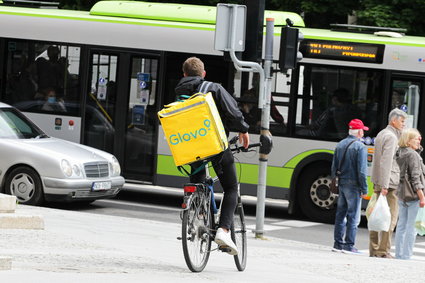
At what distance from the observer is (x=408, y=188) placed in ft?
40.6

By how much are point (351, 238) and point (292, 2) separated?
976 cm

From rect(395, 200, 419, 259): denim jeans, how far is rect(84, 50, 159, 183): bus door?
5.68m

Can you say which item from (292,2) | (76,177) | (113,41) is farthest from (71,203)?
(292,2)

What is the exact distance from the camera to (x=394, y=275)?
32.7 ft

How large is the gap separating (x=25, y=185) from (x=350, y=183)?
16.1ft

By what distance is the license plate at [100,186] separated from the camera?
15191 mm

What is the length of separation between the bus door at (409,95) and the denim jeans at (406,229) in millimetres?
3600

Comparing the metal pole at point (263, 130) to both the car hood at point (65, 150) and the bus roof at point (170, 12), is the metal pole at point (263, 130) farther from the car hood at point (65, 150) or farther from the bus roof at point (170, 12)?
the bus roof at point (170, 12)

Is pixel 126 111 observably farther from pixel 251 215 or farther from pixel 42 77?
pixel 251 215

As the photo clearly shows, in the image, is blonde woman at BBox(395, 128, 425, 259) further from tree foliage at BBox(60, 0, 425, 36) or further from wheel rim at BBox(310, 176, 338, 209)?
tree foliage at BBox(60, 0, 425, 36)

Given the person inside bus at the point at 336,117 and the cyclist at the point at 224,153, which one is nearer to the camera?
the cyclist at the point at 224,153

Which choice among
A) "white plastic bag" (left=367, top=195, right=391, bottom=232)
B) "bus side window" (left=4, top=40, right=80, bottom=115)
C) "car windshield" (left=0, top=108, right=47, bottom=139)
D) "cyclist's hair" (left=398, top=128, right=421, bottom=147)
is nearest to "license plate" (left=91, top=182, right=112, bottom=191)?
"car windshield" (left=0, top=108, right=47, bottom=139)

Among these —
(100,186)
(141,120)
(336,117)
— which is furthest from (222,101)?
(141,120)

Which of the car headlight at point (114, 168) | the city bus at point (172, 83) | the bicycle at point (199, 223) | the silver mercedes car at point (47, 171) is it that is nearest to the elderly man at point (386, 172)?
the city bus at point (172, 83)
